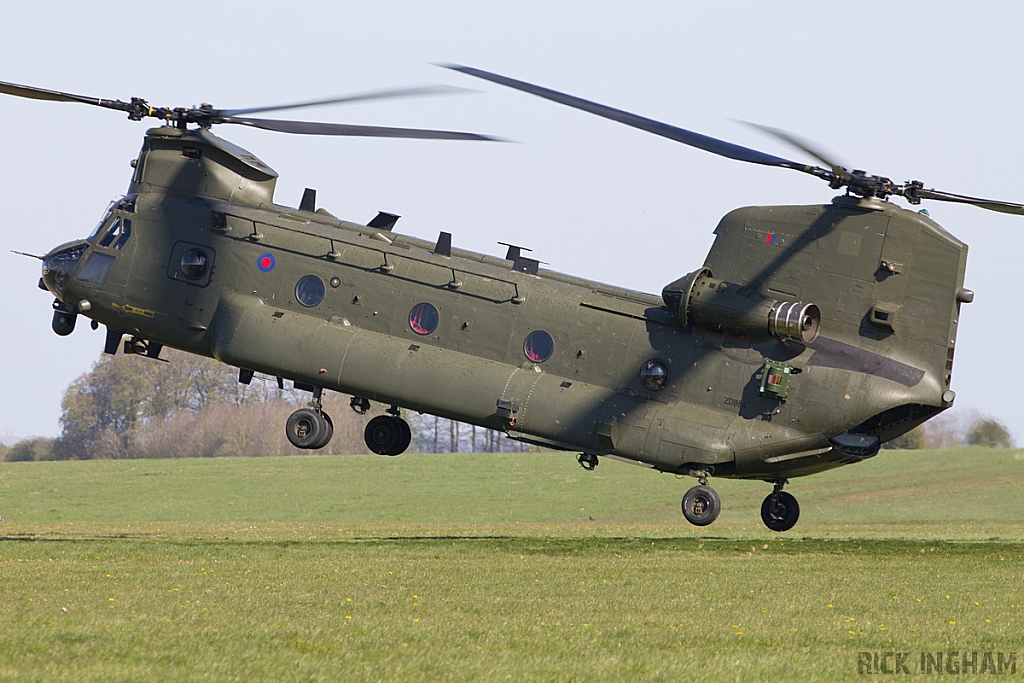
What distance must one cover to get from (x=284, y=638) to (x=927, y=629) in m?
6.83

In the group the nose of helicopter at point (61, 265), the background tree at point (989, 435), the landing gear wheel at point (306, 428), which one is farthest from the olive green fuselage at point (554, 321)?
the background tree at point (989, 435)

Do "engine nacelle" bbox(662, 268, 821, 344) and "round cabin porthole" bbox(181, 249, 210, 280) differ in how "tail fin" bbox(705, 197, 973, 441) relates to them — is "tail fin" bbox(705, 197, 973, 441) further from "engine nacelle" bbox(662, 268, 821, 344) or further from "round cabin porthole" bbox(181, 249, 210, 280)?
"round cabin porthole" bbox(181, 249, 210, 280)

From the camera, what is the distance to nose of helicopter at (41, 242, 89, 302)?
22.2 m

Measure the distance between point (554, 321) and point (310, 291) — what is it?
4283 mm

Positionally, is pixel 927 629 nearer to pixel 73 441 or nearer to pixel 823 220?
pixel 823 220

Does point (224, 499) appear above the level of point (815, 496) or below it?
below

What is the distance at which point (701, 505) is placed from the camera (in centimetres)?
2009

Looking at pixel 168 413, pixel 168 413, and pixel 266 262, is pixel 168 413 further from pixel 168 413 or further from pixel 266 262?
pixel 266 262

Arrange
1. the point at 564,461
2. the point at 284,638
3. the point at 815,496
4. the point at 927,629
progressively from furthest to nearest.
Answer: the point at 564,461
the point at 815,496
the point at 927,629
the point at 284,638

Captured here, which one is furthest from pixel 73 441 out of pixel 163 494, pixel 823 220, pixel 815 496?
pixel 823 220

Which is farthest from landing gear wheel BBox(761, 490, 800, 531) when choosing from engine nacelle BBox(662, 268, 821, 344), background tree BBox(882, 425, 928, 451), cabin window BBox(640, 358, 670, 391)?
background tree BBox(882, 425, 928, 451)

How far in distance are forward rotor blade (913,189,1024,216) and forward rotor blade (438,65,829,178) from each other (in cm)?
196

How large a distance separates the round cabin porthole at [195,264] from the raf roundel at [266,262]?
36.6 inches

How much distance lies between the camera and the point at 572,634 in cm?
1257
